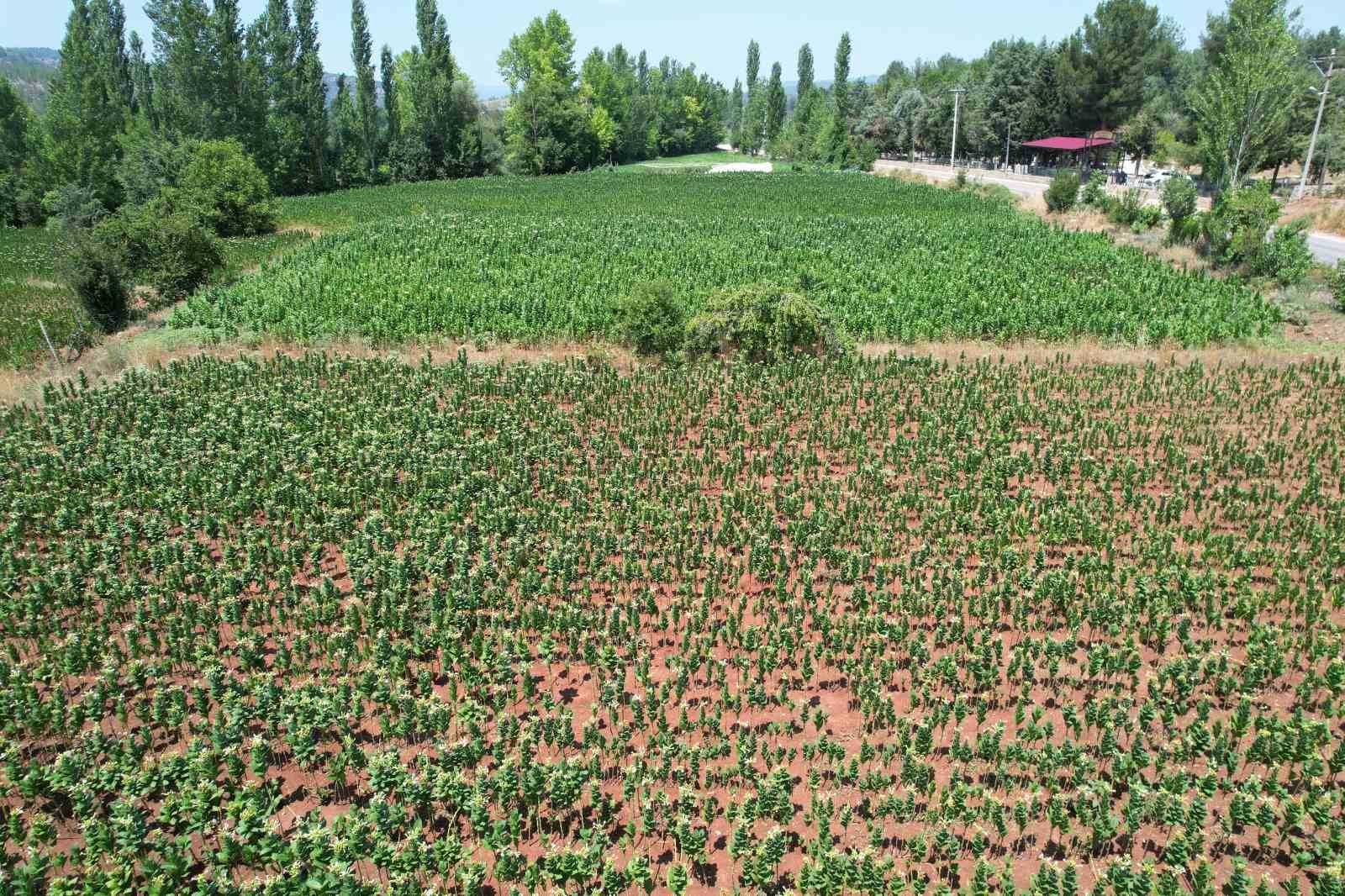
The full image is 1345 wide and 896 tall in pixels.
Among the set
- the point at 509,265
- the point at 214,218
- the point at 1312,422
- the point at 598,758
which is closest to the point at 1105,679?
the point at 598,758

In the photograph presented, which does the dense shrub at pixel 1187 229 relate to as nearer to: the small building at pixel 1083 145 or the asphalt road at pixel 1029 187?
the asphalt road at pixel 1029 187

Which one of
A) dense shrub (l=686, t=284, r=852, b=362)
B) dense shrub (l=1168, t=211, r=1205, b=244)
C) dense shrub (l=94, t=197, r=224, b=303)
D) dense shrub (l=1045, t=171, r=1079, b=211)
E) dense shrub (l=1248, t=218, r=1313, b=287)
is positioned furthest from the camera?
dense shrub (l=1045, t=171, r=1079, b=211)

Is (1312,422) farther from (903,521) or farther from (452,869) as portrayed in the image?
(452,869)

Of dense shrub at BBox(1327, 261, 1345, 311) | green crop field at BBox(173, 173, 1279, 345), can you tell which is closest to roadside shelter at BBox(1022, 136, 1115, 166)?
green crop field at BBox(173, 173, 1279, 345)

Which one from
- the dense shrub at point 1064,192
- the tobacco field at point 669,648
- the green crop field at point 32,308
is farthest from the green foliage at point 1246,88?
the green crop field at point 32,308

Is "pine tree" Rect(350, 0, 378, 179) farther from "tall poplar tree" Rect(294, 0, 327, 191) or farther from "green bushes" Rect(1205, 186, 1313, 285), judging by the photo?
"green bushes" Rect(1205, 186, 1313, 285)

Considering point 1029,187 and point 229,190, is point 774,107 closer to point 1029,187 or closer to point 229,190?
point 1029,187

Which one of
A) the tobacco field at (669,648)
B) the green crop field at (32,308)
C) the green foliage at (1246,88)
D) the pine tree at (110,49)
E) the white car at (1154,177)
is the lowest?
the tobacco field at (669,648)
